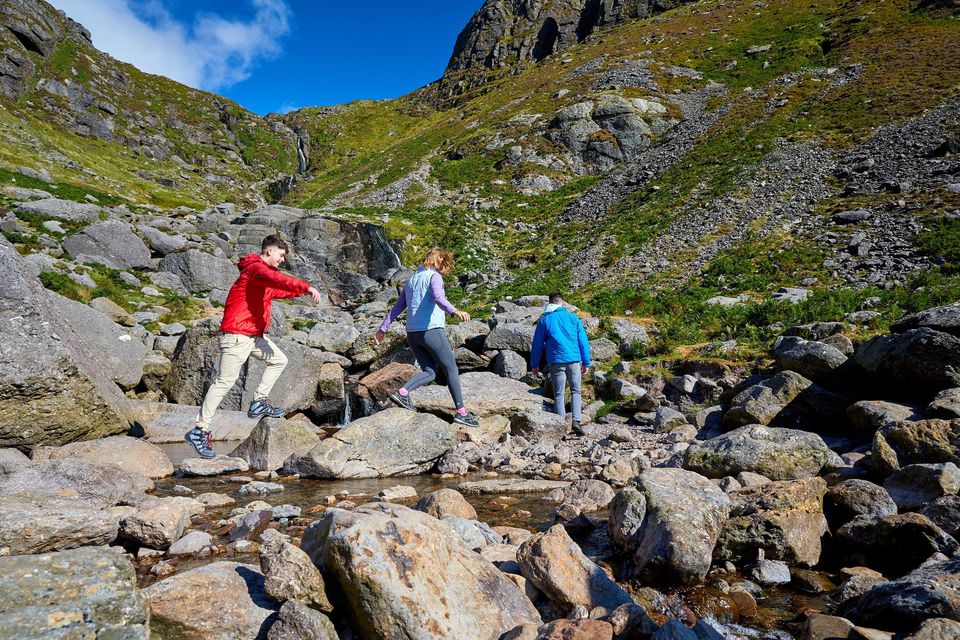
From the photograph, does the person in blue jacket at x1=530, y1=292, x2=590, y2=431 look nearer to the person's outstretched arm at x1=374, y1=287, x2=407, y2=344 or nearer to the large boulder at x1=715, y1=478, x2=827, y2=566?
the person's outstretched arm at x1=374, y1=287, x2=407, y2=344

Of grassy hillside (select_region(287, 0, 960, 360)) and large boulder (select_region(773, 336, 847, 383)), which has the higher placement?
grassy hillside (select_region(287, 0, 960, 360))

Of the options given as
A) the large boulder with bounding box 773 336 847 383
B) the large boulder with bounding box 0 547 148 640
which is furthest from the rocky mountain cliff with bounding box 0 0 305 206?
the large boulder with bounding box 0 547 148 640

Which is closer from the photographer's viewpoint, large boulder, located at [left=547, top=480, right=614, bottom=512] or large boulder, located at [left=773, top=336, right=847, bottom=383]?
large boulder, located at [left=547, top=480, right=614, bottom=512]

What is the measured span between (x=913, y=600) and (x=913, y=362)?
20.0ft

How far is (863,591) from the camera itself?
3559mm

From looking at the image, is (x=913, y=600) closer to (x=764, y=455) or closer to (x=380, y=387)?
(x=764, y=455)

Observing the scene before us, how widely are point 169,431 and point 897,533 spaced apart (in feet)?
36.0

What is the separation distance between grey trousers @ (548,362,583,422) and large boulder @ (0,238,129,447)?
7999mm

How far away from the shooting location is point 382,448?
7.65 m

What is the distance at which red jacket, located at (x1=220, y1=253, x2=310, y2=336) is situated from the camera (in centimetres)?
709

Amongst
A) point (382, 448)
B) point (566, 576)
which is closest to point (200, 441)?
point (382, 448)

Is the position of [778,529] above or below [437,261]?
below

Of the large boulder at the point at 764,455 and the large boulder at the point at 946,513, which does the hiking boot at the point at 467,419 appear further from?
the large boulder at the point at 946,513

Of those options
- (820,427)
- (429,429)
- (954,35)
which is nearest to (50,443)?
(429,429)
